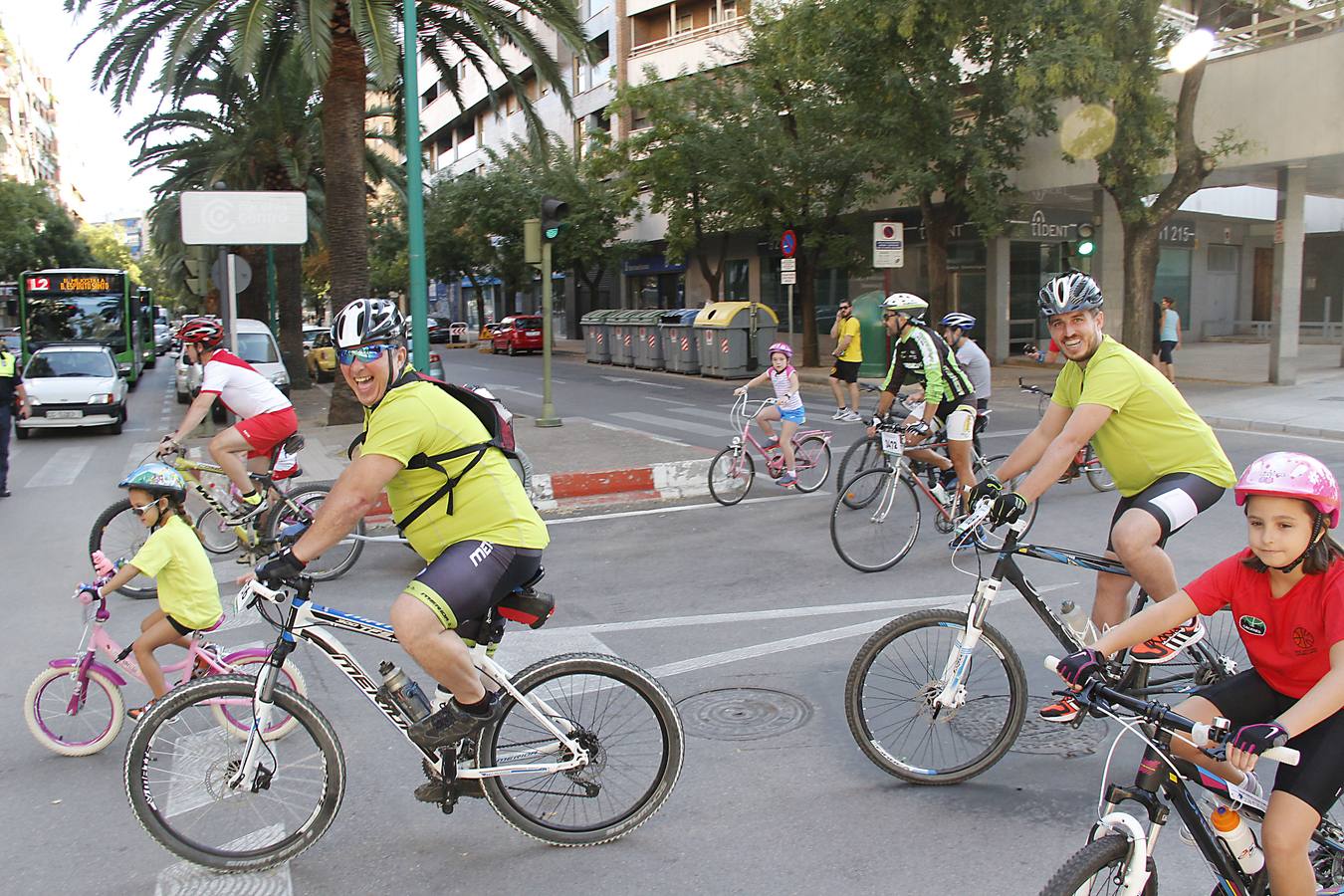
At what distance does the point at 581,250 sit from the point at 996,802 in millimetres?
36310

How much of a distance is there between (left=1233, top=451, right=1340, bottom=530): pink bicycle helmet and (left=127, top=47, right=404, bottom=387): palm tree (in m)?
21.1

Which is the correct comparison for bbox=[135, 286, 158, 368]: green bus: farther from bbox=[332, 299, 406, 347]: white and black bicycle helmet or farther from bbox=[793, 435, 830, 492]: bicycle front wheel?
bbox=[332, 299, 406, 347]: white and black bicycle helmet

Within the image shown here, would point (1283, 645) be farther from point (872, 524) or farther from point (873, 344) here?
point (873, 344)

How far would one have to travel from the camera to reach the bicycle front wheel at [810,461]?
10914 mm

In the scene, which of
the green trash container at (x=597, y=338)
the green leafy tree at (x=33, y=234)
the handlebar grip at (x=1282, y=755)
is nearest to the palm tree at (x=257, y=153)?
the green trash container at (x=597, y=338)

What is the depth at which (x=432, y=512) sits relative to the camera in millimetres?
3654

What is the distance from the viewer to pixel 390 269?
5359 centimetres

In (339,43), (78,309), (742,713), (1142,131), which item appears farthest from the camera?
(78,309)

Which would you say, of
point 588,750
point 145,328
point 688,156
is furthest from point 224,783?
point 145,328

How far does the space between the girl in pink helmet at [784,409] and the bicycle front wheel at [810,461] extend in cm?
17

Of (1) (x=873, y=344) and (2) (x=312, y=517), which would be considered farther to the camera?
(1) (x=873, y=344)

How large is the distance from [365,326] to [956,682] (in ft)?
8.44

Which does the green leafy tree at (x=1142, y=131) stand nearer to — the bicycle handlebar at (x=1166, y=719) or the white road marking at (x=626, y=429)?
the white road marking at (x=626, y=429)

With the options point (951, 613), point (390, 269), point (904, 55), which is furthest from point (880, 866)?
point (390, 269)
